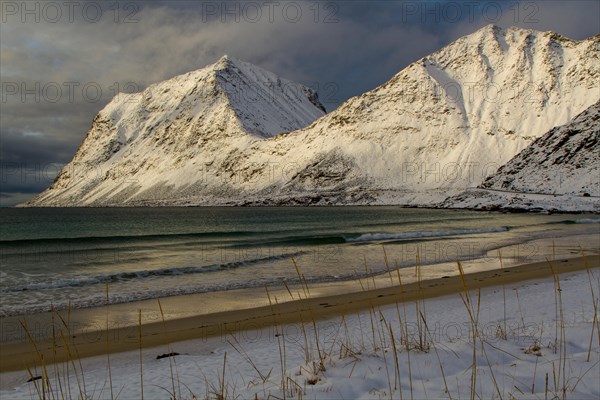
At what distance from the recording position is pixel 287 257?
85.5 feet

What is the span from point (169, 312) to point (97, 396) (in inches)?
267

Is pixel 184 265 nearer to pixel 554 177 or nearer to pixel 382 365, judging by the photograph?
pixel 382 365

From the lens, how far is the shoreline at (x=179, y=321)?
8.88 m

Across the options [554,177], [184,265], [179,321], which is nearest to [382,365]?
[179,321]

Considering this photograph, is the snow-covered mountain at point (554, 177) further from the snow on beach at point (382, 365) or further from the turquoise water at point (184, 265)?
the snow on beach at point (382, 365)

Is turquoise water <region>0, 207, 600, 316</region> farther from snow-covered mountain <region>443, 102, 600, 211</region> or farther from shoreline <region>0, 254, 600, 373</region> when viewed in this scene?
snow-covered mountain <region>443, 102, 600, 211</region>

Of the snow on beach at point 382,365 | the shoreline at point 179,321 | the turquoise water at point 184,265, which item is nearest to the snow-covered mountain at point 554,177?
the turquoise water at point 184,265

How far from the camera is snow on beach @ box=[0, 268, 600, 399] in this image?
14.8 feet

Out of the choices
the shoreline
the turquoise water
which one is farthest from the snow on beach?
the turquoise water

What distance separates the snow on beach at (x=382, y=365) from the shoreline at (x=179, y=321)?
2.08 feet

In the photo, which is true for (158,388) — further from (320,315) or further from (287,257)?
(287,257)

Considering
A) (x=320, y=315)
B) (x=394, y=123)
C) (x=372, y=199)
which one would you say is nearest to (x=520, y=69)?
(x=394, y=123)

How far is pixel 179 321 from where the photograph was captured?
11.2 m

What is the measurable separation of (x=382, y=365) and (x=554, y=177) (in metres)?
108
